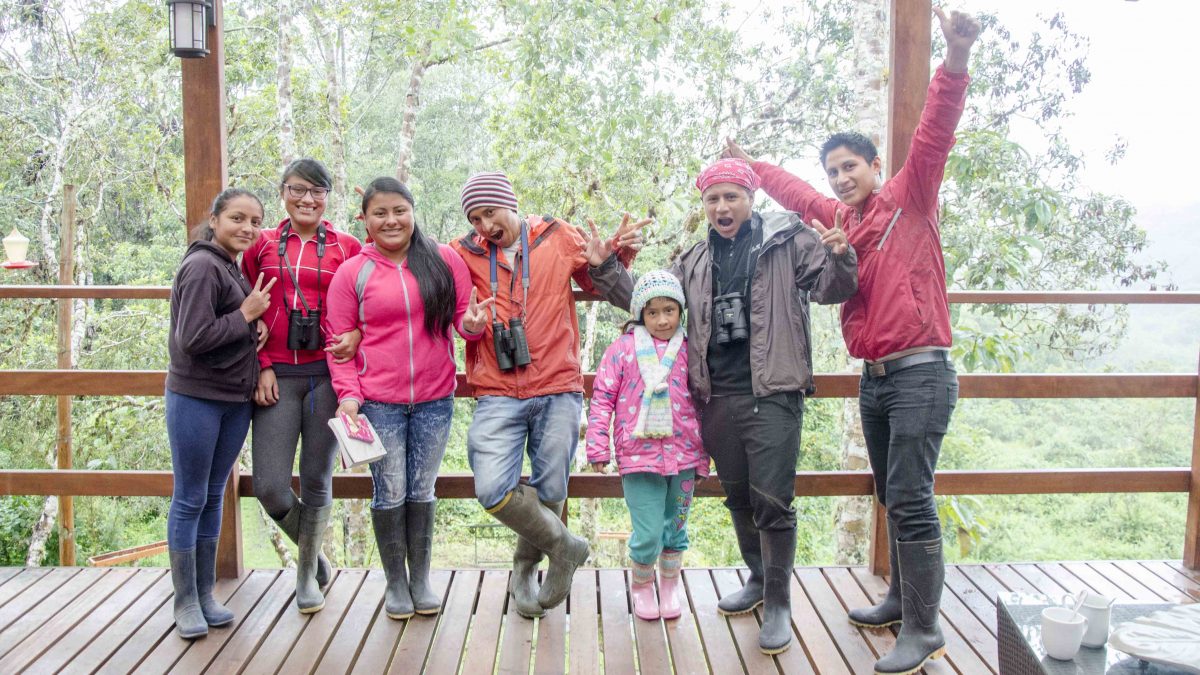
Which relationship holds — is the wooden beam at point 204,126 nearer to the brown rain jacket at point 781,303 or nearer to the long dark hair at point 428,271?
the long dark hair at point 428,271

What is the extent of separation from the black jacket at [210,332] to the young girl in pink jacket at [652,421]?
1.10 m

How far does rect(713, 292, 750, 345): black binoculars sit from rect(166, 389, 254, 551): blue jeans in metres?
1.52

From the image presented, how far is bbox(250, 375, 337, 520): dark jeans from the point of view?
8.64ft

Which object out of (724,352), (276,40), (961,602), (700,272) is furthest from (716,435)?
(276,40)

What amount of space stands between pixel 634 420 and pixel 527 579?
0.73m

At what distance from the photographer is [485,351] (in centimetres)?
269

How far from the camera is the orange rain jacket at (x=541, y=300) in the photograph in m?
2.66

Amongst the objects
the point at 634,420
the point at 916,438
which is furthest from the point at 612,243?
the point at 916,438

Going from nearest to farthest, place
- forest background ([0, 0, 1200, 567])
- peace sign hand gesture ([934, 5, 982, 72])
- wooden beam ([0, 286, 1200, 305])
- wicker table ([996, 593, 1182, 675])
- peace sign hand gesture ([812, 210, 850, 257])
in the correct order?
1. wicker table ([996, 593, 1182, 675])
2. peace sign hand gesture ([934, 5, 982, 72])
3. peace sign hand gesture ([812, 210, 850, 257])
4. wooden beam ([0, 286, 1200, 305])
5. forest background ([0, 0, 1200, 567])

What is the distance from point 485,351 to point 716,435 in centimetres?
80

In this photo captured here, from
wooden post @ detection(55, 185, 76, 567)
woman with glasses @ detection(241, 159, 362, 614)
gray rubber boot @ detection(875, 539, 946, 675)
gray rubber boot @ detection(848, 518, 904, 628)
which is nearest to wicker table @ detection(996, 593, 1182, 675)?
gray rubber boot @ detection(875, 539, 946, 675)

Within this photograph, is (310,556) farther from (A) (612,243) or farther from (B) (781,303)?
(B) (781,303)

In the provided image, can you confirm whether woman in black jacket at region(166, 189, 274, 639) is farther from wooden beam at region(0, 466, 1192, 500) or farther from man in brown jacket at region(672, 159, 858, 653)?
man in brown jacket at region(672, 159, 858, 653)

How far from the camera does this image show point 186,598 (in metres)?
2.65
